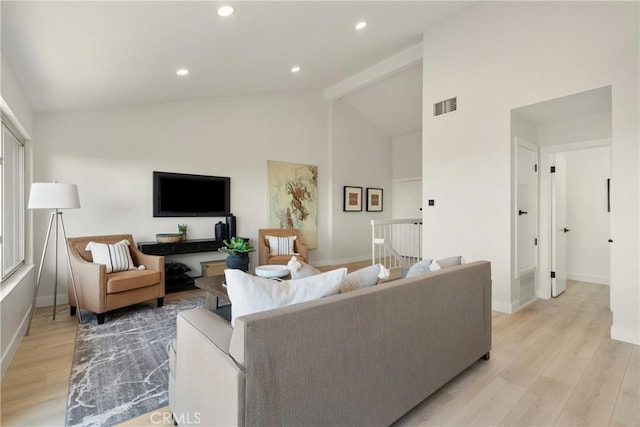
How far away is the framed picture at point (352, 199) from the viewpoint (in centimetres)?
675

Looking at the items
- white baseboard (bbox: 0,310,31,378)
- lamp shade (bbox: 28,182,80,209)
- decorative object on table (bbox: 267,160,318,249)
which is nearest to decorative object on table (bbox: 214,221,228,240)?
decorative object on table (bbox: 267,160,318,249)

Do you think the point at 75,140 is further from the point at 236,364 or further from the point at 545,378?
the point at 545,378

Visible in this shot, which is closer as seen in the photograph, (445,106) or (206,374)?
(206,374)

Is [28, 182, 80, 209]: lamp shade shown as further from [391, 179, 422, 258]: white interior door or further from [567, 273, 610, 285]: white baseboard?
[567, 273, 610, 285]: white baseboard

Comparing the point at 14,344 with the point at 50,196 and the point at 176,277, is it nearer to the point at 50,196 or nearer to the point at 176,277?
the point at 50,196

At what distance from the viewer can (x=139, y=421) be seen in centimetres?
170

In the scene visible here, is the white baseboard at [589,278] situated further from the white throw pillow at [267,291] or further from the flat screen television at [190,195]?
the flat screen television at [190,195]

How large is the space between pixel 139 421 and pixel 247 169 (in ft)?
13.7

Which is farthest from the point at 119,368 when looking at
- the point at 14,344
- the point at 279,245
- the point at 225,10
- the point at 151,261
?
the point at 279,245

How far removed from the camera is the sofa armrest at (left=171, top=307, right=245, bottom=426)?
107 cm

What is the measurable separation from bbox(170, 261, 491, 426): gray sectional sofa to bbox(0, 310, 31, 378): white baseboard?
1.57m

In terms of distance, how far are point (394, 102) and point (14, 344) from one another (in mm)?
6499

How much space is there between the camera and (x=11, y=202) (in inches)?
120

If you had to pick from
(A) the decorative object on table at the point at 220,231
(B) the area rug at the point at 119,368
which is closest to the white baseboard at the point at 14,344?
(B) the area rug at the point at 119,368
